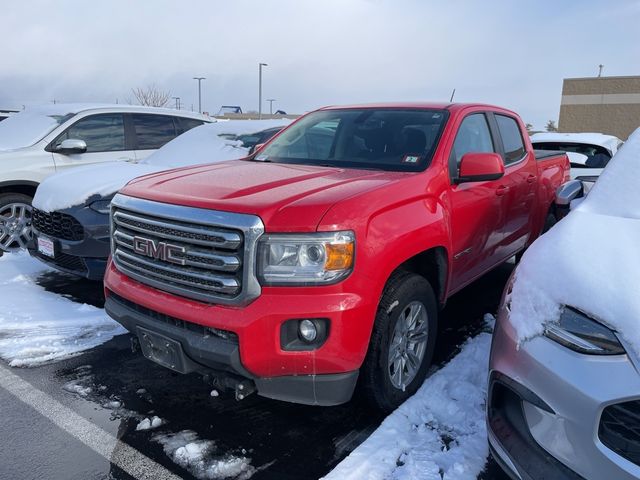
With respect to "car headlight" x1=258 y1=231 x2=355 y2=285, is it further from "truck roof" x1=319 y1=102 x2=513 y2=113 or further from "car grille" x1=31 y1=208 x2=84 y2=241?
"car grille" x1=31 y1=208 x2=84 y2=241

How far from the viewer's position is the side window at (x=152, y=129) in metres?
7.15

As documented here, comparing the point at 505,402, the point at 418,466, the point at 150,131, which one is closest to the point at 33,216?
the point at 150,131

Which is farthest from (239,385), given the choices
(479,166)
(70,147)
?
(70,147)

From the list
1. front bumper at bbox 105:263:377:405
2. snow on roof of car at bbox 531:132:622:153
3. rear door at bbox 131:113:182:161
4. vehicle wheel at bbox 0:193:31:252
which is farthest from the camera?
snow on roof of car at bbox 531:132:622:153

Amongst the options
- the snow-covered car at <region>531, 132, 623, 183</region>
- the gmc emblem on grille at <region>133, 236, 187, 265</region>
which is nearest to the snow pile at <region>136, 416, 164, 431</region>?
the gmc emblem on grille at <region>133, 236, 187, 265</region>

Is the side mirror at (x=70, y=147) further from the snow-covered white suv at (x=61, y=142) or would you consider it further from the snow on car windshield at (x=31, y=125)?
the snow on car windshield at (x=31, y=125)

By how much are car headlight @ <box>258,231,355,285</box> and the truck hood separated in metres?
0.06

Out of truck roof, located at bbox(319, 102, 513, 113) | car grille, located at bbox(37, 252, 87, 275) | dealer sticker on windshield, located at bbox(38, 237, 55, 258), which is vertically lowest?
car grille, located at bbox(37, 252, 87, 275)

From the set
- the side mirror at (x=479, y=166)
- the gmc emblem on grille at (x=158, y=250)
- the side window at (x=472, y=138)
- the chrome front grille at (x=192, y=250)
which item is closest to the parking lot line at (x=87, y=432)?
the chrome front grille at (x=192, y=250)

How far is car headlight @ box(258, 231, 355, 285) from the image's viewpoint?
242 centimetres

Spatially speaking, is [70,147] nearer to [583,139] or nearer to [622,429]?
[622,429]

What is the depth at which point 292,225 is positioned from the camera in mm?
2420

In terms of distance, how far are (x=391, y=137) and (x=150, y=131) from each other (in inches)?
181

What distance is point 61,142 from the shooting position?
6406mm
